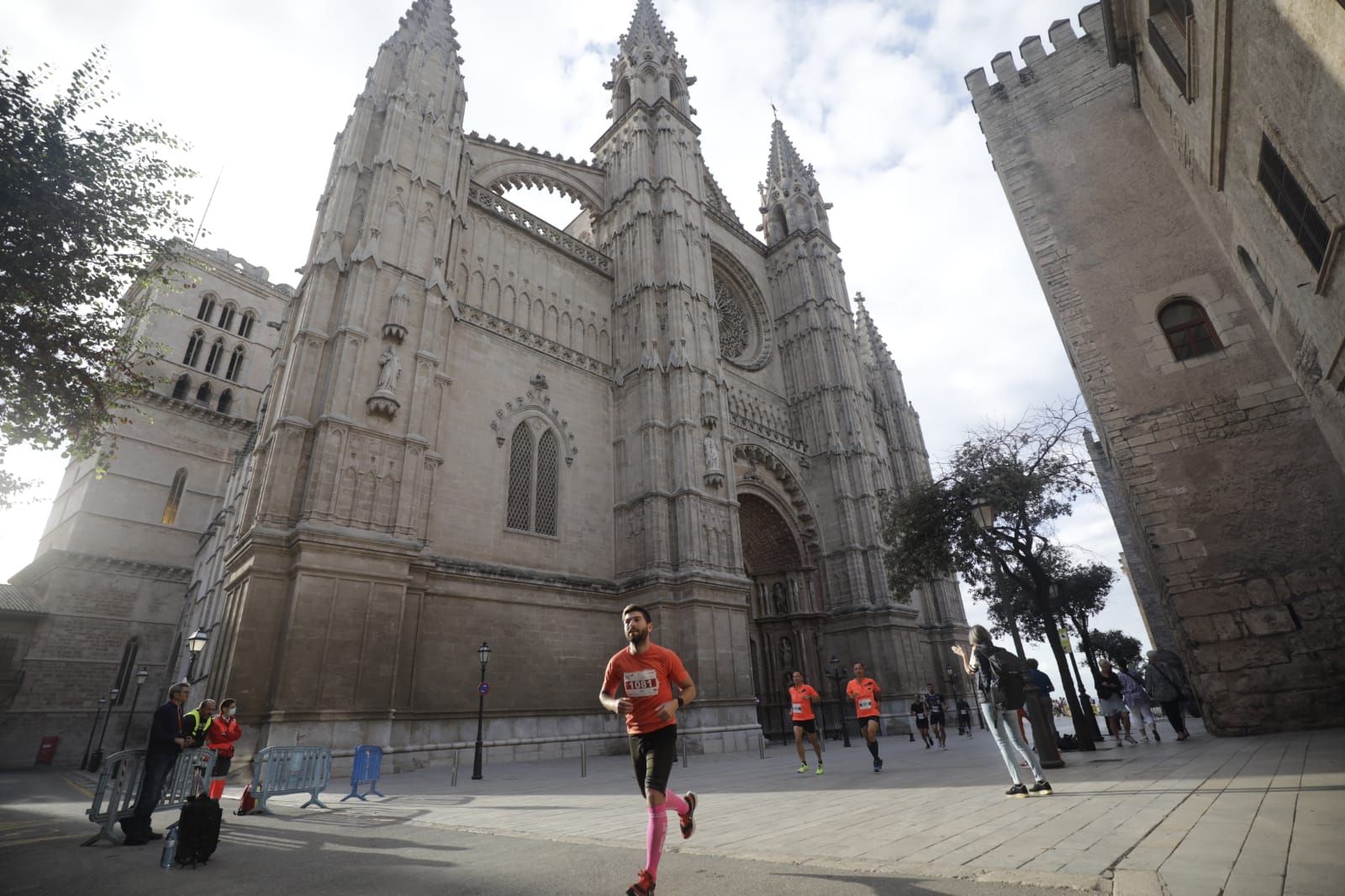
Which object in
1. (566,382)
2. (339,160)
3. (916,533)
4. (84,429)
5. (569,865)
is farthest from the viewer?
(566,382)

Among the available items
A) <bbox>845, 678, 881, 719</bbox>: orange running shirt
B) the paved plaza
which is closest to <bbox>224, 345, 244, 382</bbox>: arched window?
the paved plaza

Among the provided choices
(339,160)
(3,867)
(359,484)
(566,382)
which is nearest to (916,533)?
(566,382)

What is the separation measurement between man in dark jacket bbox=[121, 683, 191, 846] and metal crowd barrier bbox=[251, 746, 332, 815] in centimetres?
137

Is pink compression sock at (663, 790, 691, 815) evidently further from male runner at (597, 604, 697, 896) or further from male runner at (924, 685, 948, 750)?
male runner at (924, 685, 948, 750)

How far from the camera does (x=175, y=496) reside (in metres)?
29.7

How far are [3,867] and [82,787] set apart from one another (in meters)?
13.3

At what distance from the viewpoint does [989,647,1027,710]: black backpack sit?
607cm

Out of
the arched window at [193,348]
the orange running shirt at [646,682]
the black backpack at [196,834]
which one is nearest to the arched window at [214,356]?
the arched window at [193,348]

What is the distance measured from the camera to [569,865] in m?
3.98

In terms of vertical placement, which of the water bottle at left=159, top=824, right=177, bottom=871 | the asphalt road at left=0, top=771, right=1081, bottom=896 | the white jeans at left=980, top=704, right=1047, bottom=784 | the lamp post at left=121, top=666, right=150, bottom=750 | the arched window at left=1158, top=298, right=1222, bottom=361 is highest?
the arched window at left=1158, top=298, right=1222, bottom=361

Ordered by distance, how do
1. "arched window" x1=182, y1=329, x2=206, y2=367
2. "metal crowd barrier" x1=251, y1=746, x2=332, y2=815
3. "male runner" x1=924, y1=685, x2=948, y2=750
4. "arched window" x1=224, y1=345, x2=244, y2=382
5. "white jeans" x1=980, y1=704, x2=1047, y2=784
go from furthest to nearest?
1. "arched window" x1=224, y1=345, x2=244, y2=382
2. "arched window" x1=182, y1=329, x2=206, y2=367
3. "male runner" x1=924, y1=685, x2=948, y2=750
4. "metal crowd barrier" x1=251, y1=746, x2=332, y2=815
5. "white jeans" x1=980, y1=704, x2=1047, y2=784

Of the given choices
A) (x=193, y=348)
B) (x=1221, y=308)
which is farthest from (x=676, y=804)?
(x=193, y=348)

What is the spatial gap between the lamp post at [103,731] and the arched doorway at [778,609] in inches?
964

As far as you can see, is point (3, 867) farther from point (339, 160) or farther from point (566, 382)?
point (339, 160)
